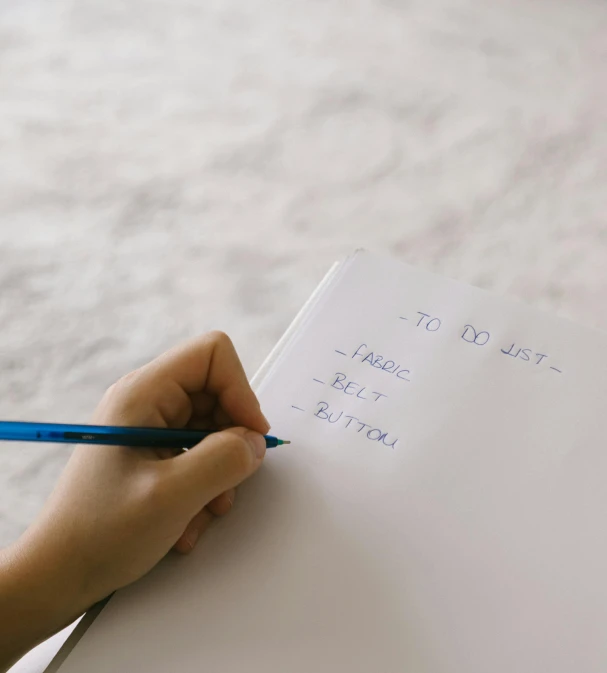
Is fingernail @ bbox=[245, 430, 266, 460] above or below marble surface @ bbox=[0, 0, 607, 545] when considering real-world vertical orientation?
below

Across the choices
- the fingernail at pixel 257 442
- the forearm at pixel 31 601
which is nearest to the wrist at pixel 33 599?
the forearm at pixel 31 601

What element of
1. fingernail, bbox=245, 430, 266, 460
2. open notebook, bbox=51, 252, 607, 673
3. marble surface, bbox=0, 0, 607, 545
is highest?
marble surface, bbox=0, 0, 607, 545

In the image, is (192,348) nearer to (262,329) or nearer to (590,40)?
(262,329)

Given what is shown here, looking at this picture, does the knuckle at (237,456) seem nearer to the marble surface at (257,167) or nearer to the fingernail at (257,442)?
the fingernail at (257,442)

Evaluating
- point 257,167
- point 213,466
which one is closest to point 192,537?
point 213,466

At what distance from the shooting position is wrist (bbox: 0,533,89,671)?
379 millimetres

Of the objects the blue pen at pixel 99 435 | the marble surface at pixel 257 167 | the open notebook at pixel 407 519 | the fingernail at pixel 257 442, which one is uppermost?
the marble surface at pixel 257 167

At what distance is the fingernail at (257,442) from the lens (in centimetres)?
42

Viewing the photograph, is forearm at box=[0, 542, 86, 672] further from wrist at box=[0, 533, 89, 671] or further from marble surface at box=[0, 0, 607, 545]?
marble surface at box=[0, 0, 607, 545]

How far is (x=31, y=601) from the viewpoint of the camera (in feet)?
1.25

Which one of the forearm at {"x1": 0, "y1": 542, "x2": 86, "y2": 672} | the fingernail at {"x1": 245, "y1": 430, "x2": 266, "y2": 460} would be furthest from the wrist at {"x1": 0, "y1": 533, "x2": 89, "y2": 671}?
the fingernail at {"x1": 245, "y1": 430, "x2": 266, "y2": 460}

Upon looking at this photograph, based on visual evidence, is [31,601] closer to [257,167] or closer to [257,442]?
[257,442]

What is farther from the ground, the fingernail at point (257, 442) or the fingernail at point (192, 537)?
the fingernail at point (257, 442)

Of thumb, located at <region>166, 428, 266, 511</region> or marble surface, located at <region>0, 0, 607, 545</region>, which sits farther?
marble surface, located at <region>0, 0, 607, 545</region>
